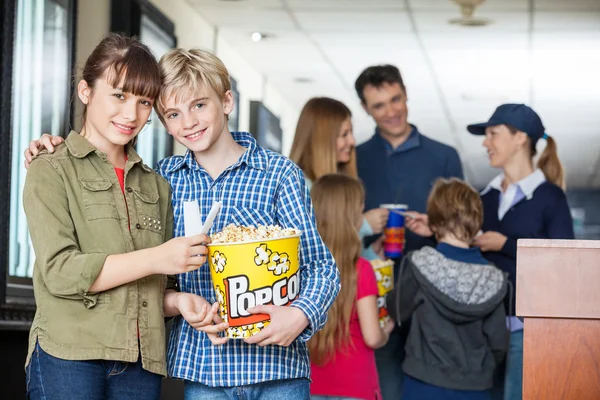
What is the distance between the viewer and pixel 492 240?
354 centimetres

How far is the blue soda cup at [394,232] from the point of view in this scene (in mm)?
3490

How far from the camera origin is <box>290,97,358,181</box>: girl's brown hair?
3516 mm

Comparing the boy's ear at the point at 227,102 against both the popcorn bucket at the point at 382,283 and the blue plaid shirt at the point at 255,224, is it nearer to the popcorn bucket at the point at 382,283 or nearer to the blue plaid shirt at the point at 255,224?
the blue plaid shirt at the point at 255,224

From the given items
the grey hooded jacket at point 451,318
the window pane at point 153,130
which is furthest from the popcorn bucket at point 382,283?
the window pane at point 153,130

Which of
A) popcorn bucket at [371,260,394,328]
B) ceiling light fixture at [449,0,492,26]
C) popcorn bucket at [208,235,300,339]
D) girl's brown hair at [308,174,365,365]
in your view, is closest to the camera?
popcorn bucket at [208,235,300,339]

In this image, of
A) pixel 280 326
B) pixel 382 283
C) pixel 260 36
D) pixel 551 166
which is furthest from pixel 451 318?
pixel 260 36

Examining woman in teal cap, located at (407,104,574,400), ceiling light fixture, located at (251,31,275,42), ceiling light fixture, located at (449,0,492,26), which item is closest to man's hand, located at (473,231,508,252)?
woman in teal cap, located at (407,104,574,400)

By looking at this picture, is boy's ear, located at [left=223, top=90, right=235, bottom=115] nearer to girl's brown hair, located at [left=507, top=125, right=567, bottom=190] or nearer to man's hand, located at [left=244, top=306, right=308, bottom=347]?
man's hand, located at [left=244, top=306, right=308, bottom=347]

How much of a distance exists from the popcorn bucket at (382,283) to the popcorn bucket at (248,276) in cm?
146

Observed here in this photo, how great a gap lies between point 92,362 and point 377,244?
81.6 inches

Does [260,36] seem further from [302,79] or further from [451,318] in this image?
[451,318]

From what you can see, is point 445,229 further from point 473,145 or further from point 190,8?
point 473,145

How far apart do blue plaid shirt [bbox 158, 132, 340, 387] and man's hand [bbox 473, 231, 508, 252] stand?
159cm

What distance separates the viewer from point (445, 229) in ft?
11.2
